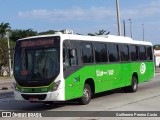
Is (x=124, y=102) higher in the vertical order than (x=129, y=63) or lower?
lower

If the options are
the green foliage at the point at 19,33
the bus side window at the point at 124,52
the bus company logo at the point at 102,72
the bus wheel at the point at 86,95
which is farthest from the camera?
the green foliage at the point at 19,33

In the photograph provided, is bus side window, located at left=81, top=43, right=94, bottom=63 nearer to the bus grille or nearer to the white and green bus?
the white and green bus

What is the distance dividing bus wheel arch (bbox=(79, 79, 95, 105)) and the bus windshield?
1.93m

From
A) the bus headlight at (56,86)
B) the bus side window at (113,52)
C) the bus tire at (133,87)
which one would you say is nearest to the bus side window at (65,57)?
the bus headlight at (56,86)

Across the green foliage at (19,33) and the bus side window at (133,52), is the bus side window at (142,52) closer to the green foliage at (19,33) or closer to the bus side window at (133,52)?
the bus side window at (133,52)

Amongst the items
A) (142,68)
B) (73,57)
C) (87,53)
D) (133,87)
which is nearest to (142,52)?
(142,68)

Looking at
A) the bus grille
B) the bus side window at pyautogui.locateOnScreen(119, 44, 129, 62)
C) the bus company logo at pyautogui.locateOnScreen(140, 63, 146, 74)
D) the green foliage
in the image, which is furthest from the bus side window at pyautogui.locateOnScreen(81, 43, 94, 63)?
the green foliage

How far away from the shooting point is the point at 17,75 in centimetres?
1520

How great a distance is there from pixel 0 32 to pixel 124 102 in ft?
233

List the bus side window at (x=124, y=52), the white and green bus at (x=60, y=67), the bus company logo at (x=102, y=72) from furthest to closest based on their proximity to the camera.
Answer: the bus side window at (x=124, y=52), the bus company logo at (x=102, y=72), the white and green bus at (x=60, y=67)

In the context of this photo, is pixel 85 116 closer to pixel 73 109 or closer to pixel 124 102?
pixel 73 109

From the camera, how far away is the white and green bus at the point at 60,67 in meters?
14.6

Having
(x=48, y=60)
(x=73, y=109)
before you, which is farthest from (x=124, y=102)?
(x=48, y=60)

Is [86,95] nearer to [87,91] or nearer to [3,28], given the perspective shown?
[87,91]
